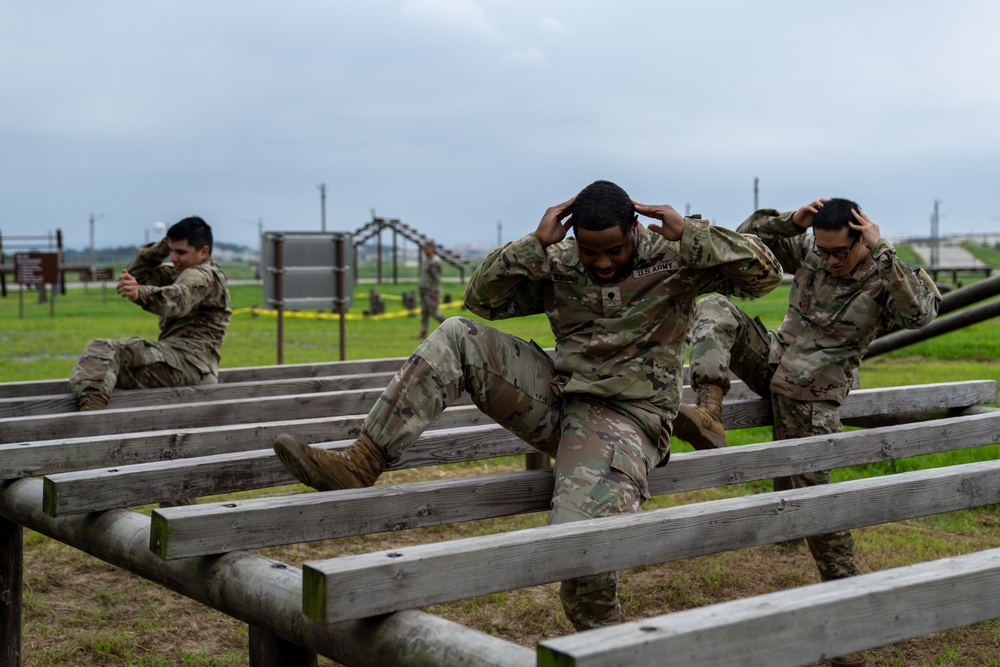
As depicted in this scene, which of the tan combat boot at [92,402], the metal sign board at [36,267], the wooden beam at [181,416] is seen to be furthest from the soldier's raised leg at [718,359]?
the metal sign board at [36,267]

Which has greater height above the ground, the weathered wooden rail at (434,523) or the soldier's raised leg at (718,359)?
the soldier's raised leg at (718,359)

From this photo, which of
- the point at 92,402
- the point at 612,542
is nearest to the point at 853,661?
the point at 612,542

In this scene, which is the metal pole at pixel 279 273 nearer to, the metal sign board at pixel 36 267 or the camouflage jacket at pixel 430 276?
the camouflage jacket at pixel 430 276

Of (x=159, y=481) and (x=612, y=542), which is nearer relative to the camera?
(x=612, y=542)

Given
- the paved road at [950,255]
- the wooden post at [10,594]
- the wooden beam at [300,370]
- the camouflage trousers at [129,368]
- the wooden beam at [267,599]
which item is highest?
the paved road at [950,255]

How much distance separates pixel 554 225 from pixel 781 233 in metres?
1.72

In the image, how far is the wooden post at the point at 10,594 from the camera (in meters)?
4.28

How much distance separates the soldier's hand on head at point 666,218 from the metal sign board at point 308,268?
7.76m

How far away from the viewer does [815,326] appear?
17.1 ft

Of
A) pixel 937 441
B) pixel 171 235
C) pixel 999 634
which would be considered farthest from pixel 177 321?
pixel 999 634

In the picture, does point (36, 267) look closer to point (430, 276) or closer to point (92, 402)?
point (430, 276)

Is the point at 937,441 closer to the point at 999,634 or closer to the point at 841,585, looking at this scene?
the point at 999,634

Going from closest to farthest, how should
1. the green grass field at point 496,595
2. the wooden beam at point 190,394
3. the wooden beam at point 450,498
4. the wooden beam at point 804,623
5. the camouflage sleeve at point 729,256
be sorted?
1. the wooden beam at point 804,623
2. the wooden beam at point 450,498
3. the camouflage sleeve at point 729,256
4. the green grass field at point 496,595
5. the wooden beam at point 190,394

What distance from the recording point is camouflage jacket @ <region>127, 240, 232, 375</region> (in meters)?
6.21
